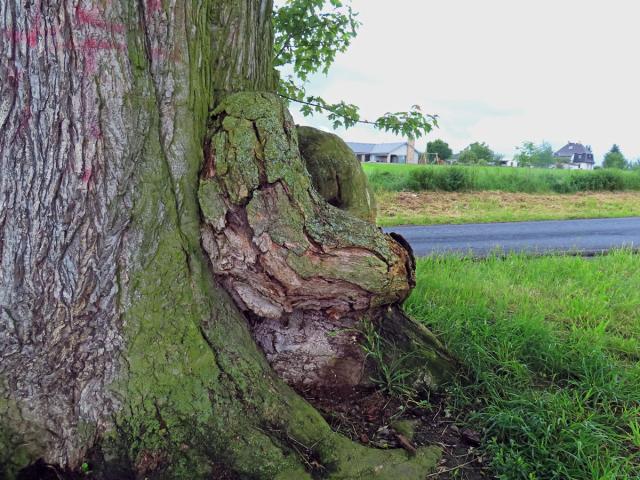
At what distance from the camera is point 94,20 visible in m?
1.80

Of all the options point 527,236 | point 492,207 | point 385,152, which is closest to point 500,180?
point 492,207

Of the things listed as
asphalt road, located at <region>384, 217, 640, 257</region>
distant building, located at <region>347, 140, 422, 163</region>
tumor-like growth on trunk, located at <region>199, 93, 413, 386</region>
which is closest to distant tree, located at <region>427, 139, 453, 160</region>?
distant building, located at <region>347, 140, 422, 163</region>

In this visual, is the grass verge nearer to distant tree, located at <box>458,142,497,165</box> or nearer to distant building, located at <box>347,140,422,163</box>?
distant tree, located at <box>458,142,497,165</box>

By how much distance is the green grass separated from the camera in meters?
2.09

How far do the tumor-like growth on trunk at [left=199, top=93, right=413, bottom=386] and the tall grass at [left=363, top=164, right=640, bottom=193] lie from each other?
11.8 m

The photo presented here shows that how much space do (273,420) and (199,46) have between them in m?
1.59

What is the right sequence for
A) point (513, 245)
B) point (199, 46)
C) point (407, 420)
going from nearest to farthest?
point (199, 46) → point (407, 420) → point (513, 245)

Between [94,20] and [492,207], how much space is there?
1167 centimetres

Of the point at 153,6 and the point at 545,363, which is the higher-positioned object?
the point at 153,6

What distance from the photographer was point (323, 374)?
241cm

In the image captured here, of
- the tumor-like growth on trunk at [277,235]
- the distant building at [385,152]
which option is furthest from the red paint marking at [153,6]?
the distant building at [385,152]

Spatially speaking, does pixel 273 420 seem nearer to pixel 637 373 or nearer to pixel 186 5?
pixel 186 5

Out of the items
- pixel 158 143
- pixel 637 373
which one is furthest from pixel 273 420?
pixel 637 373

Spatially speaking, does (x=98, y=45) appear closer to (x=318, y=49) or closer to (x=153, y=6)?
(x=153, y=6)
